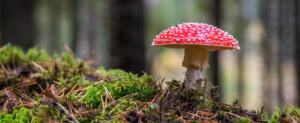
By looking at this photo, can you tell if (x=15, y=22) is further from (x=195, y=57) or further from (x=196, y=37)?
(x=196, y=37)

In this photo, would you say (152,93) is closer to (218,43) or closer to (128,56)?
(218,43)

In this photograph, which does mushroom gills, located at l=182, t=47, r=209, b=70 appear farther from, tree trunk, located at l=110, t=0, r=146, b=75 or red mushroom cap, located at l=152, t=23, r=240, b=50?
tree trunk, located at l=110, t=0, r=146, b=75

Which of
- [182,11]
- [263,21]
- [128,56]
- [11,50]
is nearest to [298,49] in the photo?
[263,21]

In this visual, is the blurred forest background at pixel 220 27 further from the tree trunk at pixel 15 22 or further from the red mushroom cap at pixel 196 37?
the red mushroom cap at pixel 196 37

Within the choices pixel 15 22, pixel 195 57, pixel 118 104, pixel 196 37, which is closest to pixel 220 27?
pixel 195 57

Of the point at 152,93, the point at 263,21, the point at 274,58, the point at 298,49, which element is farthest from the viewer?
the point at 263,21

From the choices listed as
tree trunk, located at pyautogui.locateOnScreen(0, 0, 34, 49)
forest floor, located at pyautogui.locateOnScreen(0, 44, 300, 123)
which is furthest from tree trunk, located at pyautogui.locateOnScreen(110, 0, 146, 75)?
tree trunk, located at pyautogui.locateOnScreen(0, 0, 34, 49)
